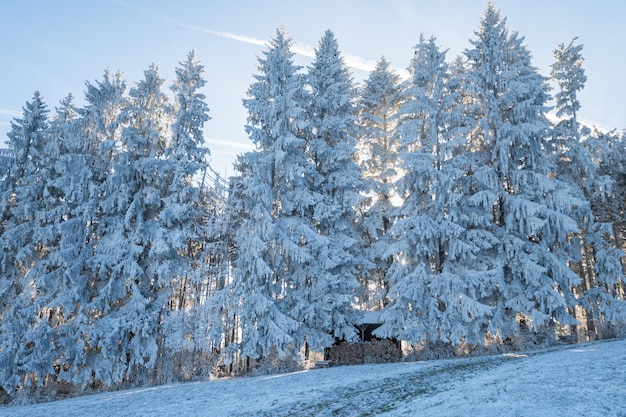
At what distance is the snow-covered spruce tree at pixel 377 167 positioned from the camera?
67.8 feet

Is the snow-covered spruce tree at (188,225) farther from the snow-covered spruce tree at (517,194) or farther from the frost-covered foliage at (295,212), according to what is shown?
the snow-covered spruce tree at (517,194)

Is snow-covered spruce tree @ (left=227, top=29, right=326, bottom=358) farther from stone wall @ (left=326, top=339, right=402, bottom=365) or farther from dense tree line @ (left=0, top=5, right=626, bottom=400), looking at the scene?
stone wall @ (left=326, top=339, right=402, bottom=365)

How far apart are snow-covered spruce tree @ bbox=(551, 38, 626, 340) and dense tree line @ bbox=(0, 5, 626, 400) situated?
0.40 feet

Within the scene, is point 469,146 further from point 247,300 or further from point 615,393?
point 615,393

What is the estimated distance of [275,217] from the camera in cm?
1842

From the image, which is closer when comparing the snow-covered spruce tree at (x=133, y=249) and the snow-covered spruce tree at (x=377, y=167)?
the snow-covered spruce tree at (x=133, y=249)

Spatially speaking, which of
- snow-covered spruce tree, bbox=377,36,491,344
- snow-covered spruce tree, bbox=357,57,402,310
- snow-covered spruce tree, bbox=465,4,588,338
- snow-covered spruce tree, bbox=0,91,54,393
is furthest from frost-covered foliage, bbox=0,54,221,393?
snow-covered spruce tree, bbox=465,4,588,338

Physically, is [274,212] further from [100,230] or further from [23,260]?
[23,260]

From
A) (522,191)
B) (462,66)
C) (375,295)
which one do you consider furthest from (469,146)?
(375,295)

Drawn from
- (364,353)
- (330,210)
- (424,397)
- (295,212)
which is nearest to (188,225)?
(295,212)

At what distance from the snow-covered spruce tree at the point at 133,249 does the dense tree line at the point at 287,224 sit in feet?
0.31

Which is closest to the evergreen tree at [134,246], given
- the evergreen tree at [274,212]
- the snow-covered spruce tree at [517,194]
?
the evergreen tree at [274,212]

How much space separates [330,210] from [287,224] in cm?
222

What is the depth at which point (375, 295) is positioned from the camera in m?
20.5
